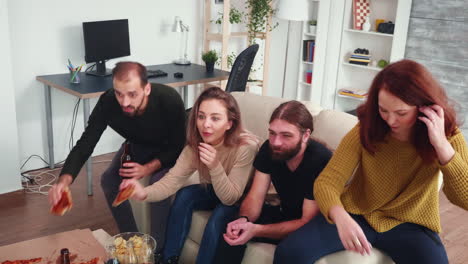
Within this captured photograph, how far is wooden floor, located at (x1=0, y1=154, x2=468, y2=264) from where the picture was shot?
118 inches

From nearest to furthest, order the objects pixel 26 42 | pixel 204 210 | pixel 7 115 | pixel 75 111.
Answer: pixel 204 210 < pixel 7 115 < pixel 26 42 < pixel 75 111

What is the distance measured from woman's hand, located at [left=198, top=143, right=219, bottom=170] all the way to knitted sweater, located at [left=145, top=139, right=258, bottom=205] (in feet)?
0.07

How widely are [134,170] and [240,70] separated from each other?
1.75 m

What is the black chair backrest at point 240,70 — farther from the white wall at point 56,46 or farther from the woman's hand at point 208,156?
the woman's hand at point 208,156

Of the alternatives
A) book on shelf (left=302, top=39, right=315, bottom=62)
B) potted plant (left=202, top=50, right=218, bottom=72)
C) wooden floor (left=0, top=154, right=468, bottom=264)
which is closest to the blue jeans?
wooden floor (left=0, top=154, right=468, bottom=264)

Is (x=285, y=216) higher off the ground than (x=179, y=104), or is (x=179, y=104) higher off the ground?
(x=179, y=104)

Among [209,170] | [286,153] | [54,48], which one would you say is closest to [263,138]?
[209,170]

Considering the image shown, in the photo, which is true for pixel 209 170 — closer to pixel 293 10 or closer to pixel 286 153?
pixel 286 153

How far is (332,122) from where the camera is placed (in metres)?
2.44

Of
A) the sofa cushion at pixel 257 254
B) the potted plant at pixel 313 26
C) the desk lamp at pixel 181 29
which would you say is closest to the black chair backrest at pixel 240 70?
the desk lamp at pixel 181 29

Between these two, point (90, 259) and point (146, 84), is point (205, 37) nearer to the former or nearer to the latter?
point (146, 84)

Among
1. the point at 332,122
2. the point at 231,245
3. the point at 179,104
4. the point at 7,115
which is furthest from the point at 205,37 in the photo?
the point at 231,245

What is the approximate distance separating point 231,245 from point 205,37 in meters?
3.03

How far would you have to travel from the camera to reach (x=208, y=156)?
85.0 inches
